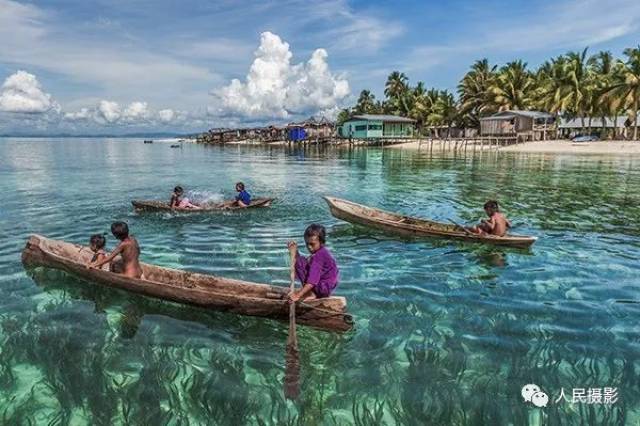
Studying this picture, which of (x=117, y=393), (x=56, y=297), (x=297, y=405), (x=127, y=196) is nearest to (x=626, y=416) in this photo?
(x=297, y=405)

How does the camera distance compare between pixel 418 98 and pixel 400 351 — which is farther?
pixel 418 98

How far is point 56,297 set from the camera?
10.1 m

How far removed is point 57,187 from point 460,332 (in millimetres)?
29241

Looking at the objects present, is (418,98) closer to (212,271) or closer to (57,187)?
(57,187)

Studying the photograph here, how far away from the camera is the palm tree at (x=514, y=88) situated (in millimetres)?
70938

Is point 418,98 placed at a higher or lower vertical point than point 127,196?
higher

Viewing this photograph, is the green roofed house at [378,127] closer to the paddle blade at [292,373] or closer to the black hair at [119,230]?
the black hair at [119,230]

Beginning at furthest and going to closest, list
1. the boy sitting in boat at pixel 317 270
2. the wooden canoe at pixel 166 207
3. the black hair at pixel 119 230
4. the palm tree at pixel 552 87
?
the palm tree at pixel 552 87, the wooden canoe at pixel 166 207, the black hair at pixel 119 230, the boy sitting in boat at pixel 317 270

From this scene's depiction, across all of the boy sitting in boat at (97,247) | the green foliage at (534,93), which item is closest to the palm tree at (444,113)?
the green foliage at (534,93)

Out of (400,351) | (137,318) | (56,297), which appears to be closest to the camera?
(400,351)

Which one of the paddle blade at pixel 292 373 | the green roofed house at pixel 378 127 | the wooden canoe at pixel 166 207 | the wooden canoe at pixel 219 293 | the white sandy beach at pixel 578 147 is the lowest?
the paddle blade at pixel 292 373

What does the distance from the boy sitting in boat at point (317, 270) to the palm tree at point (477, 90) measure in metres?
73.9

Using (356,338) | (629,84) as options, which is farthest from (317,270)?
Answer: (629,84)

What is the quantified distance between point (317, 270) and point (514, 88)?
236 ft
